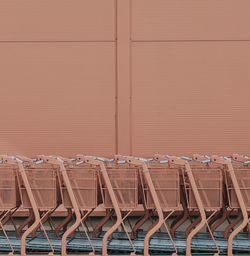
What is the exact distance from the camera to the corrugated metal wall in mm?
7719

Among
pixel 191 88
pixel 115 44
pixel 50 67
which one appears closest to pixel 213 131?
pixel 191 88

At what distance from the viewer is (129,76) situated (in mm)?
7703

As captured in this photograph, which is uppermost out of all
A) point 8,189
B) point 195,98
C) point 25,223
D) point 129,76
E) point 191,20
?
point 191,20

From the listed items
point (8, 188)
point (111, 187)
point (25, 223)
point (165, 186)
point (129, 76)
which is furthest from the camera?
point (129, 76)

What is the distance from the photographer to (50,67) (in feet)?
25.5

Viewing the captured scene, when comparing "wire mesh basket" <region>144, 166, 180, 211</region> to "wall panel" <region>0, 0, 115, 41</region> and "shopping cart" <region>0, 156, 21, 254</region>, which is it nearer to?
"shopping cart" <region>0, 156, 21, 254</region>

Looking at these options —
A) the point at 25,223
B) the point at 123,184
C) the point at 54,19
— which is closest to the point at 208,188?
the point at 123,184

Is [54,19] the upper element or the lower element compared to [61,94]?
upper

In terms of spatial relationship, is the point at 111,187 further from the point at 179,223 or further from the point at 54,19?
the point at 54,19

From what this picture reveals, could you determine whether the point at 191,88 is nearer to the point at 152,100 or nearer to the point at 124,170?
the point at 152,100

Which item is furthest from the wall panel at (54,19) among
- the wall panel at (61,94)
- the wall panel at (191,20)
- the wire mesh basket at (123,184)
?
the wire mesh basket at (123,184)

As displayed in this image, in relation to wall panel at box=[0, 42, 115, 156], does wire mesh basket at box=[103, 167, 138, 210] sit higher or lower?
lower

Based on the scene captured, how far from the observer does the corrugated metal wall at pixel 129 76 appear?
7.72m

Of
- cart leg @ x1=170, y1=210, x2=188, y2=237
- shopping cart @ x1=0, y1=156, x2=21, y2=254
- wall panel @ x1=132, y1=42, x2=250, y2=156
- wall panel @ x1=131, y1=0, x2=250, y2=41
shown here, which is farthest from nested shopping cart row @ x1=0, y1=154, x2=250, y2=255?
wall panel @ x1=131, y1=0, x2=250, y2=41
